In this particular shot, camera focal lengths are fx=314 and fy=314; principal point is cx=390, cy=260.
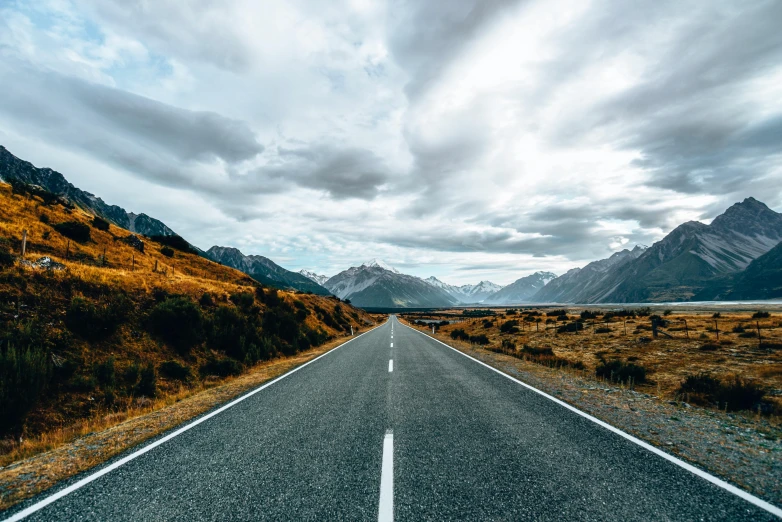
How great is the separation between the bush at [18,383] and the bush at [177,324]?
5214mm

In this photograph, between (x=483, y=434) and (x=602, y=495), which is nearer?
(x=602, y=495)

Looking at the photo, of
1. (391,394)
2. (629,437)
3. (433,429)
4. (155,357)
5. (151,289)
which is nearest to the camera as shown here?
(629,437)

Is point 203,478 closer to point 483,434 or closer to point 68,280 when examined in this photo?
point 483,434

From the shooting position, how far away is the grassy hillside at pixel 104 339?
26.4 ft

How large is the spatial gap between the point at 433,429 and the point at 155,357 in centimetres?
1217

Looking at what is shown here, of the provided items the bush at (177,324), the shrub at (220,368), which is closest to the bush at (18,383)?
the shrub at (220,368)

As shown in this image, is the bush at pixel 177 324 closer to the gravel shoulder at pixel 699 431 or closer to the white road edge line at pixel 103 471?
the white road edge line at pixel 103 471

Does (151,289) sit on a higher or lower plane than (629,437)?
higher

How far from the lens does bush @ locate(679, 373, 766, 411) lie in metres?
7.91

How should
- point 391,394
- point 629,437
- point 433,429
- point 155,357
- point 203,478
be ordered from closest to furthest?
point 203,478
point 629,437
point 433,429
point 391,394
point 155,357

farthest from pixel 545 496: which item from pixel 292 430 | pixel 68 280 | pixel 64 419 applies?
pixel 68 280

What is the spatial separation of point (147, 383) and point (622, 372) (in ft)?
54.5

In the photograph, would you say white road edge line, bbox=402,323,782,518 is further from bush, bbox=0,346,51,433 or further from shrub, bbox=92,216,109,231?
shrub, bbox=92,216,109,231

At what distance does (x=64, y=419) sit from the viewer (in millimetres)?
8062
